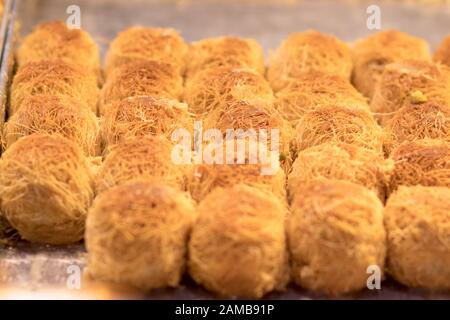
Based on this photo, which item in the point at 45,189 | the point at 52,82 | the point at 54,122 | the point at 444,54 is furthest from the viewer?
the point at 444,54

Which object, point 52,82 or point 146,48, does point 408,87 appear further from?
point 52,82

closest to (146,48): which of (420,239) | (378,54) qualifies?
(378,54)

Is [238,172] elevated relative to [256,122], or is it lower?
lower

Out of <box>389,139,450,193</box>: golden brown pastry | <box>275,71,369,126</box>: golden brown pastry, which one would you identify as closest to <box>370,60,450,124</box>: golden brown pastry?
<box>275,71,369,126</box>: golden brown pastry

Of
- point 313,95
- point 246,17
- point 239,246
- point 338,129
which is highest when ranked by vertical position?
point 246,17

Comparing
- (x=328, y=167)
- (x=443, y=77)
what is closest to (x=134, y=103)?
(x=328, y=167)
